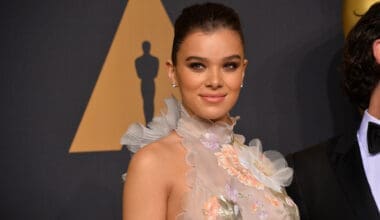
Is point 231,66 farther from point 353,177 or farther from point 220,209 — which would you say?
point 353,177

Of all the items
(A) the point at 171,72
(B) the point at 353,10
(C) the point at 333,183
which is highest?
(B) the point at 353,10

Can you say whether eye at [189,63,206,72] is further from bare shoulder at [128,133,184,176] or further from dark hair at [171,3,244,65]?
bare shoulder at [128,133,184,176]

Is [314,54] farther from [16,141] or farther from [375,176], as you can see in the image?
[16,141]

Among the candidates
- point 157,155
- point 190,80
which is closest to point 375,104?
point 190,80

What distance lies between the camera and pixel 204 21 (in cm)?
143

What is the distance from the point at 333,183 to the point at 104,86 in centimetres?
86

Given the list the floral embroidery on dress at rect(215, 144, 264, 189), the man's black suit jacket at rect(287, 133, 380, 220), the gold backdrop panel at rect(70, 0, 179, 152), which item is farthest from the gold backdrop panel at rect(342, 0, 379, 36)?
the floral embroidery on dress at rect(215, 144, 264, 189)

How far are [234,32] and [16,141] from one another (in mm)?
938

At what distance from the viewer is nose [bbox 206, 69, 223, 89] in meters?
1.40

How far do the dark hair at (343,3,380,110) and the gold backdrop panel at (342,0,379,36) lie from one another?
0.10 meters

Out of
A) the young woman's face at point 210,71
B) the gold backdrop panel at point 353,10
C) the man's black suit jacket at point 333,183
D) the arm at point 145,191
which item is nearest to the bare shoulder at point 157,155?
the arm at point 145,191

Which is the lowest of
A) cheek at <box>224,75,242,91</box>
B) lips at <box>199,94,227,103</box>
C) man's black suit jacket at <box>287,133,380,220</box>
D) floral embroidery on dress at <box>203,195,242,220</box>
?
man's black suit jacket at <box>287,133,380,220</box>

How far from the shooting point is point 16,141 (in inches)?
79.6

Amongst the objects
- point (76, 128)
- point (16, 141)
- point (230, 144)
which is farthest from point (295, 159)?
point (16, 141)
